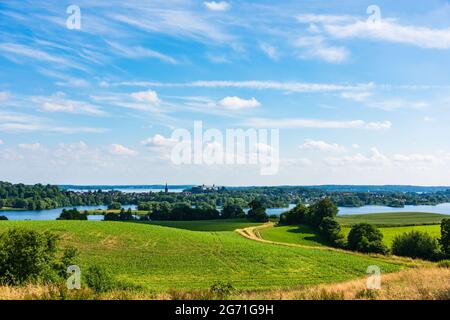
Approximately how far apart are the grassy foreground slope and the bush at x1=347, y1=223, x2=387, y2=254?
7105 mm

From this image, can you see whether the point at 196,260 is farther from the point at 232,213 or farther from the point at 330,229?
the point at 232,213

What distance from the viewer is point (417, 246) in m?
65.7

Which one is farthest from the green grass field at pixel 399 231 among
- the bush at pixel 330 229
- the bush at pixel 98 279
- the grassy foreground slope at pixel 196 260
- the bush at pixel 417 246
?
the bush at pixel 98 279

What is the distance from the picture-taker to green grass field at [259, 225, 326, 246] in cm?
7606

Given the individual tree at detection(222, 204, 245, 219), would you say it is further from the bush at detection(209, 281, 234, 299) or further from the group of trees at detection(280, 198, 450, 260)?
the bush at detection(209, 281, 234, 299)

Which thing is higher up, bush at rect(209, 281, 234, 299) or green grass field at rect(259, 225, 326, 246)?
bush at rect(209, 281, 234, 299)

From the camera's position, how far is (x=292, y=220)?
9956 cm

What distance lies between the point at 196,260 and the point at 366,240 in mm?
30834

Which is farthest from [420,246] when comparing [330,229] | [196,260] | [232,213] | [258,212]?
[232,213]

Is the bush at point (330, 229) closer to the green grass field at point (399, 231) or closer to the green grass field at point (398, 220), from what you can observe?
the green grass field at point (399, 231)

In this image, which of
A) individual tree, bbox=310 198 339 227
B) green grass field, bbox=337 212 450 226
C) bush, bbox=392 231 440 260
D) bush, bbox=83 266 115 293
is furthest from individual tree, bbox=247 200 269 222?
bush, bbox=83 266 115 293

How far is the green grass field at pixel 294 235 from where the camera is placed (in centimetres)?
7606
